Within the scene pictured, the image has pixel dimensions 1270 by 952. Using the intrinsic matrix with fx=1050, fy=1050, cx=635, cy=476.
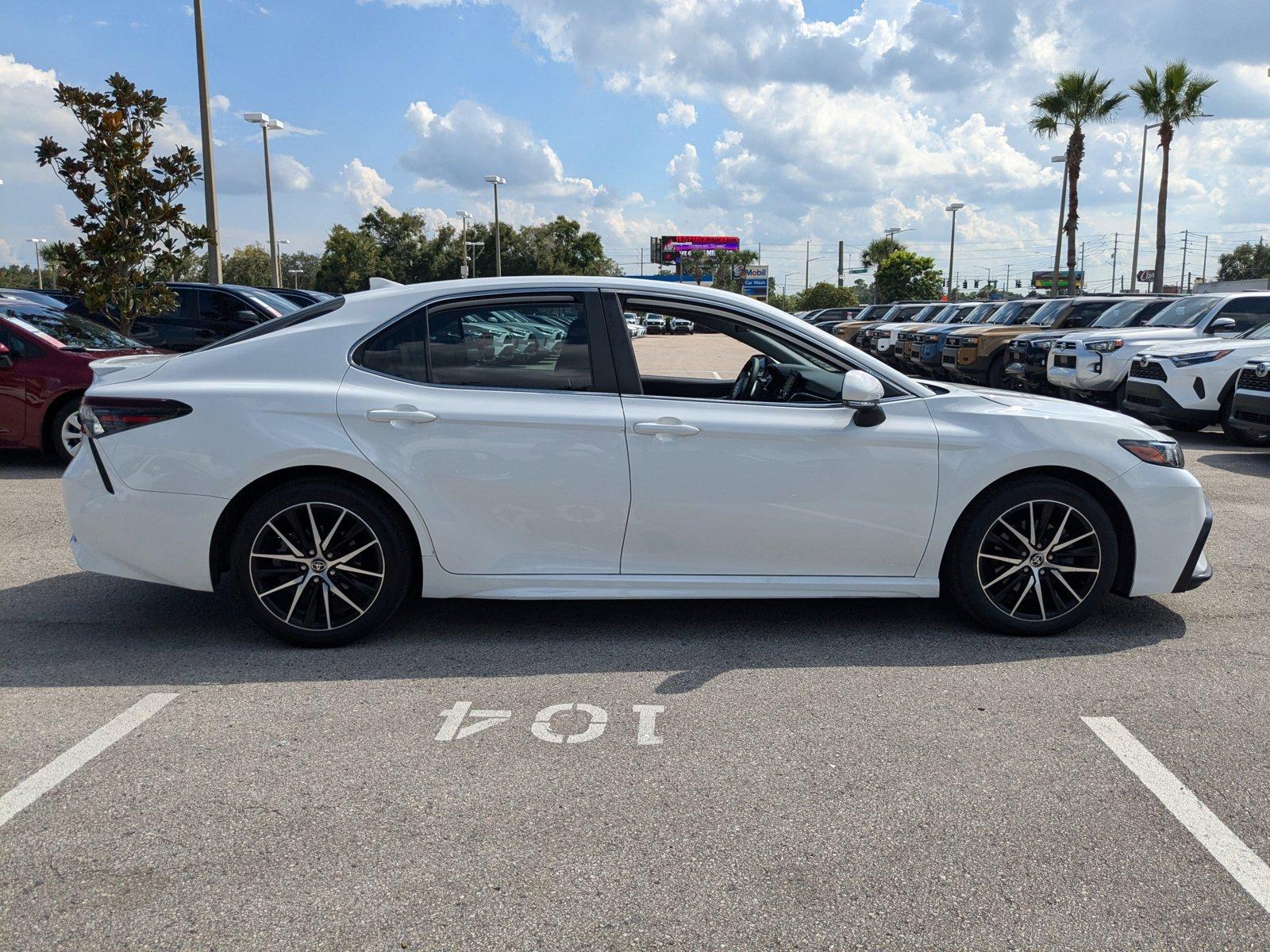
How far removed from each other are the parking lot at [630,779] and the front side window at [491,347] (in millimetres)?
1176

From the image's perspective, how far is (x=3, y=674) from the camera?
13.9ft

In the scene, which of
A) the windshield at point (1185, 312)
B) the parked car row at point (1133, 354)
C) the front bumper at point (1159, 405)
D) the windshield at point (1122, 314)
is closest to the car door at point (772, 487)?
the parked car row at point (1133, 354)

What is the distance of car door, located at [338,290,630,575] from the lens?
4.38 m

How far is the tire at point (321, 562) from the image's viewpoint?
4371mm

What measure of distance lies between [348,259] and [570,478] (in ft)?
240

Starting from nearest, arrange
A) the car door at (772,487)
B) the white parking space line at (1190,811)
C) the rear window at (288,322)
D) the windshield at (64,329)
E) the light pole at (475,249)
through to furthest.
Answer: the white parking space line at (1190,811) < the car door at (772,487) < the rear window at (288,322) < the windshield at (64,329) < the light pole at (475,249)

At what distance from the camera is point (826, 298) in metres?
84.5

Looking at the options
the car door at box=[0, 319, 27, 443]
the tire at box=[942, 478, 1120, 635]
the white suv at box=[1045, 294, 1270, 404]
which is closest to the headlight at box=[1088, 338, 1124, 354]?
the white suv at box=[1045, 294, 1270, 404]

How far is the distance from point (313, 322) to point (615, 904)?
2979 millimetres

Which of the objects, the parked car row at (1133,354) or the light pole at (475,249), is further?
the light pole at (475,249)

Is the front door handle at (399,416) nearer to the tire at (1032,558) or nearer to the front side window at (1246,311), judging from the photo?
the tire at (1032,558)

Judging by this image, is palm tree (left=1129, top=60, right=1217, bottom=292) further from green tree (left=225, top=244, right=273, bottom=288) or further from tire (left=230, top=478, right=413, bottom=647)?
green tree (left=225, top=244, right=273, bottom=288)

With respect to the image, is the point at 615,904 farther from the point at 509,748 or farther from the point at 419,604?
the point at 419,604

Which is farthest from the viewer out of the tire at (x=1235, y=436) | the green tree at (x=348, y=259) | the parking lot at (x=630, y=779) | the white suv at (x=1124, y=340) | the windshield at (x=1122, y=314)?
the green tree at (x=348, y=259)
